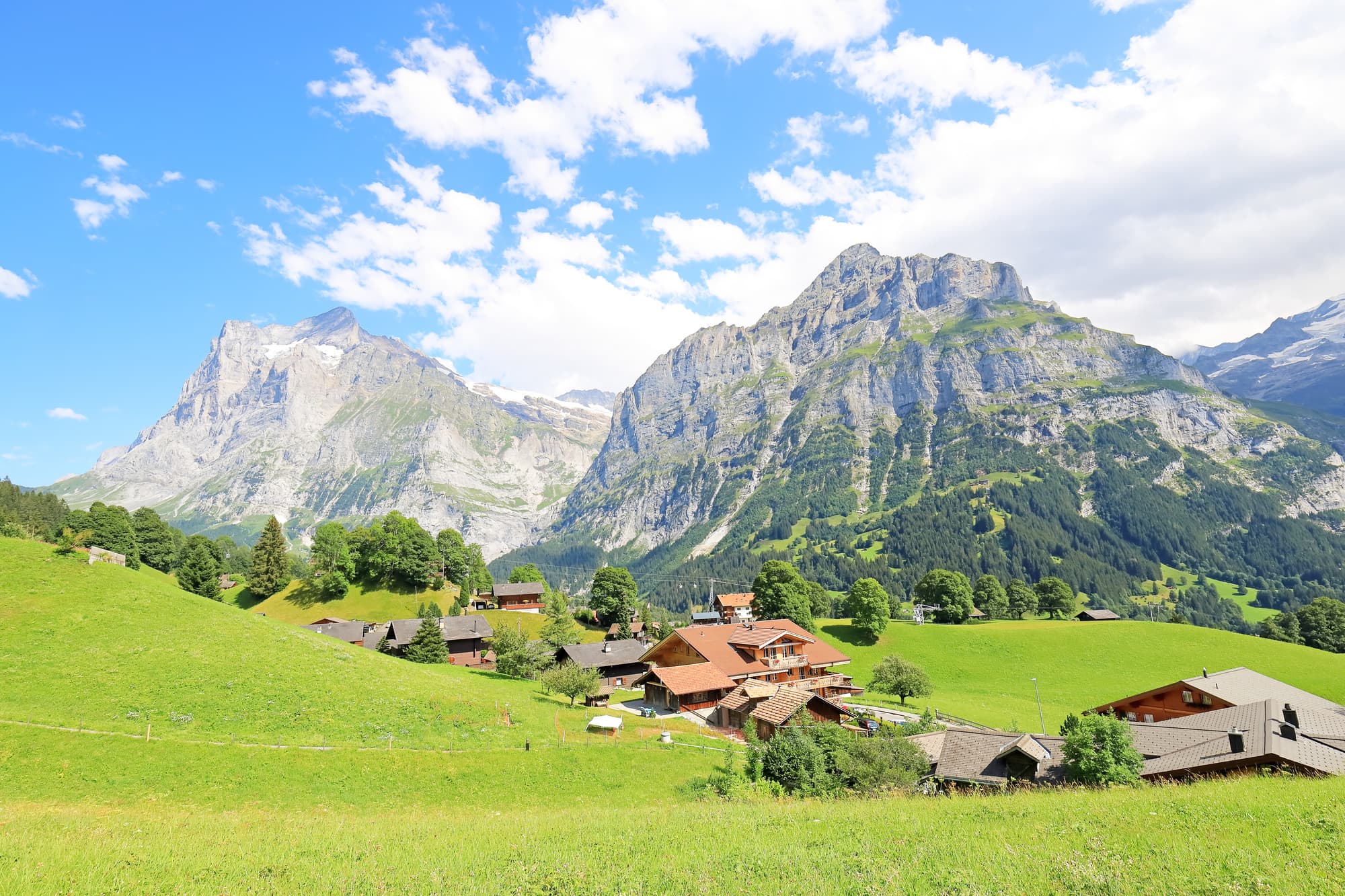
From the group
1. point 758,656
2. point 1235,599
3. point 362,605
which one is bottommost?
point 758,656

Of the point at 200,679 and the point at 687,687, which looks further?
the point at 687,687

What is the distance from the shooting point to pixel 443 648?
70.9 m

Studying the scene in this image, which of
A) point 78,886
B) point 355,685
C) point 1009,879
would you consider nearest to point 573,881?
point 1009,879

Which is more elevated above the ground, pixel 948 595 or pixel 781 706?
pixel 948 595

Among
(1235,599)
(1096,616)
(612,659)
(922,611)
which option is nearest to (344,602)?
(612,659)

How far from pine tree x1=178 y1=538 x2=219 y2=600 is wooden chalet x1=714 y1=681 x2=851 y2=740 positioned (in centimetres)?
7870

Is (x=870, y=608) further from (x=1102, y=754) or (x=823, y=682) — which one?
(x=1102, y=754)

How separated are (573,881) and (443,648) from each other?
66758mm

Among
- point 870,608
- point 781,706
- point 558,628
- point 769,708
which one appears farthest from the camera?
point 870,608

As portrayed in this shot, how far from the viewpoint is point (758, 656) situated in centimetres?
7500

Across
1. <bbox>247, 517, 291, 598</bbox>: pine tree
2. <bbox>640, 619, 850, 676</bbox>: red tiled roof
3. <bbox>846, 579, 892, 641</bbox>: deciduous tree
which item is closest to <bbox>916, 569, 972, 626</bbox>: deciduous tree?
<bbox>846, 579, 892, 641</bbox>: deciduous tree

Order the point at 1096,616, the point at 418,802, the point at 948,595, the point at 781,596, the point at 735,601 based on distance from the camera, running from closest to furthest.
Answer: the point at 418,802
the point at 781,596
the point at 948,595
the point at 1096,616
the point at 735,601

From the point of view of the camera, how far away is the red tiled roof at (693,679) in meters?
63.0

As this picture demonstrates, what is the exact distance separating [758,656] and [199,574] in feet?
276
